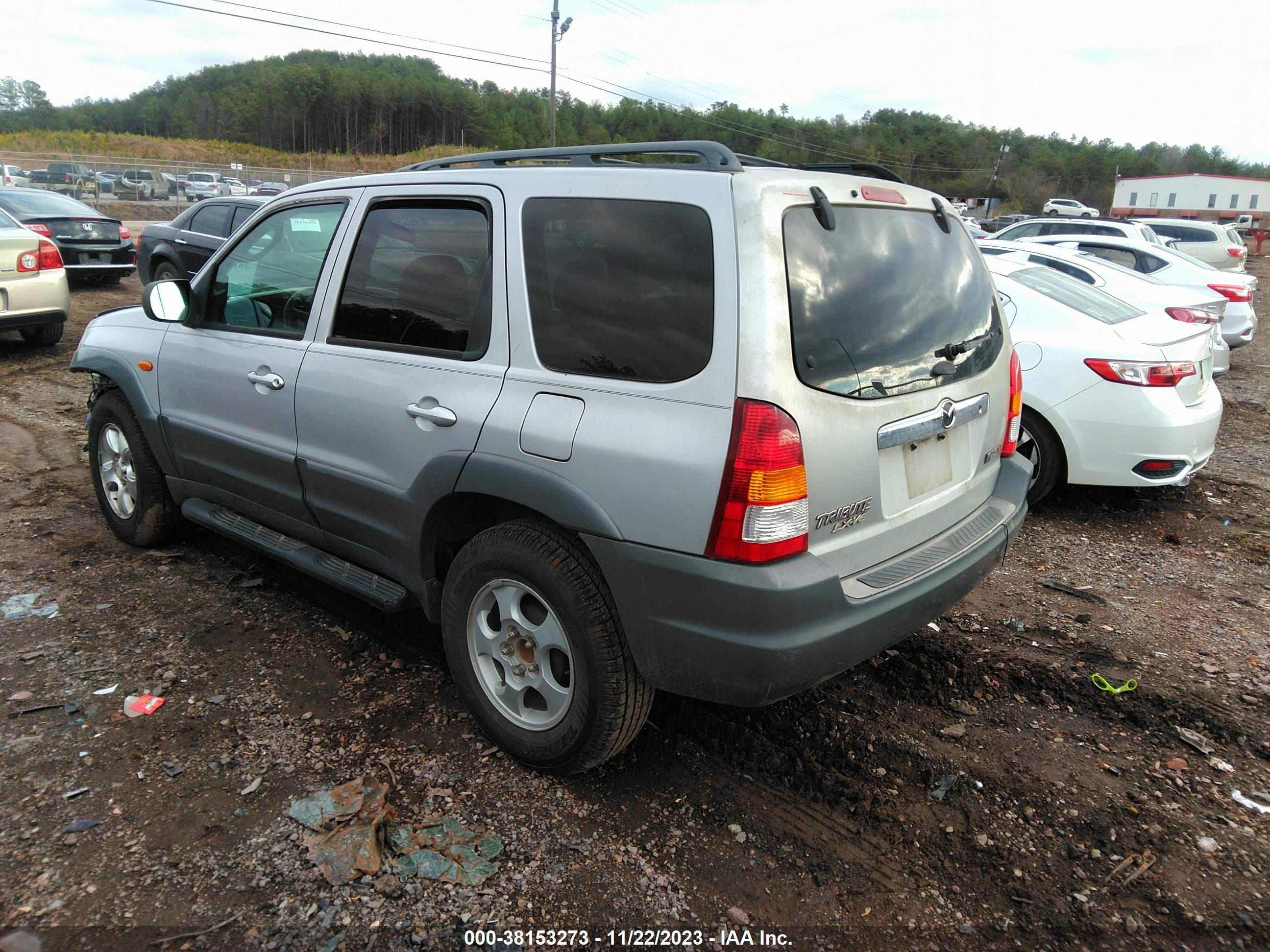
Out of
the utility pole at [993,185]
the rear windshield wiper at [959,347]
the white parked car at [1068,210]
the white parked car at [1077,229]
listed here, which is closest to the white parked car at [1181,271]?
the white parked car at [1077,229]

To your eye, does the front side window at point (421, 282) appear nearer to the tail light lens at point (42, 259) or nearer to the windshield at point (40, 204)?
the tail light lens at point (42, 259)

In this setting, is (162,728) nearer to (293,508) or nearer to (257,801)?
(257,801)

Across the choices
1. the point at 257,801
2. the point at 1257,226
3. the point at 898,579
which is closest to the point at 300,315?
the point at 257,801

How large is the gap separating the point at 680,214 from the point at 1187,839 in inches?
97.4

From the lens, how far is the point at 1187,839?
8.45 ft

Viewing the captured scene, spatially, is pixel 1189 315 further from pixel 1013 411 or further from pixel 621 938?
pixel 621 938

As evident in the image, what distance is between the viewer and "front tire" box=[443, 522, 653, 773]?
2473mm

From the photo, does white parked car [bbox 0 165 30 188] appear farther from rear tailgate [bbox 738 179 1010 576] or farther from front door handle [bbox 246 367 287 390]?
rear tailgate [bbox 738 179 1010 576]

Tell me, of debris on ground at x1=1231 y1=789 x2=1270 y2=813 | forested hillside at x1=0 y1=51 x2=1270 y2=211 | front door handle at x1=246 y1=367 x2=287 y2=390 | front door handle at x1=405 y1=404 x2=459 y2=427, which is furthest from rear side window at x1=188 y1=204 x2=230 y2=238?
forested hillside at x1=0 y1=51 x2=1270 y2=211

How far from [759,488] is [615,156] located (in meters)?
1.42

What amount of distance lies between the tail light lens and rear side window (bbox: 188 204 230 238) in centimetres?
218

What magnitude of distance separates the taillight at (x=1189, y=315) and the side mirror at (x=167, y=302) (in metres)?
6.86

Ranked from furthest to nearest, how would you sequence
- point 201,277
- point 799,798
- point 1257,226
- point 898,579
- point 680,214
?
point 1257,226, point 201,277, point 799,798, point 898,579, point 680,214

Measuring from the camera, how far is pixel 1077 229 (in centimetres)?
1705
